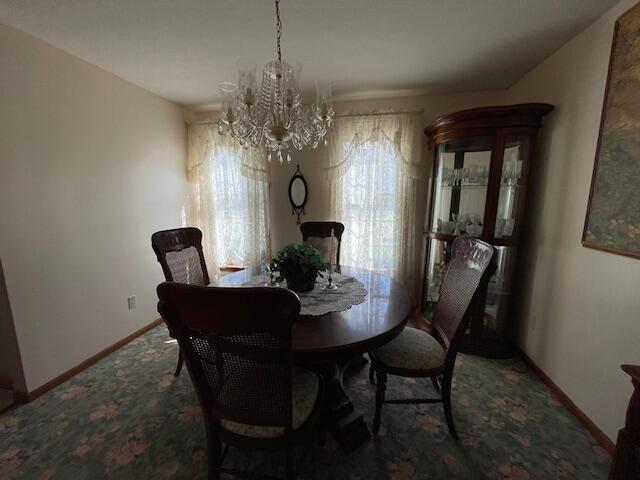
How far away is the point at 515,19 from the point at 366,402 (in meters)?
2.53

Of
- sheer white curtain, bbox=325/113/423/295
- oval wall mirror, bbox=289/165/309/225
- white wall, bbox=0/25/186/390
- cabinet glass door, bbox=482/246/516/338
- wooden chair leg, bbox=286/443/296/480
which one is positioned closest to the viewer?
wooden chair leg, bbox=286/443/296/480

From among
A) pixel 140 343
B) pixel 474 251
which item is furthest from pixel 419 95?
pixel 140 343

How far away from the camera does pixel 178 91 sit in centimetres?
268

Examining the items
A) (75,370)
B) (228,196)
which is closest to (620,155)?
(228,196)

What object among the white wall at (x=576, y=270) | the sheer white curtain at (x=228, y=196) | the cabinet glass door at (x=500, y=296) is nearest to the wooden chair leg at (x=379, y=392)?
the white wall at (x=576, y=270)

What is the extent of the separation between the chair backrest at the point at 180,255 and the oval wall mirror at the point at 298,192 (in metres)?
1.23

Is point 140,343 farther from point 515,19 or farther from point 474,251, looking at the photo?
point 515,19

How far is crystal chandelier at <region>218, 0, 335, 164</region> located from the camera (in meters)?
1.48

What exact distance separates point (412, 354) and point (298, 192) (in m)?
2.15

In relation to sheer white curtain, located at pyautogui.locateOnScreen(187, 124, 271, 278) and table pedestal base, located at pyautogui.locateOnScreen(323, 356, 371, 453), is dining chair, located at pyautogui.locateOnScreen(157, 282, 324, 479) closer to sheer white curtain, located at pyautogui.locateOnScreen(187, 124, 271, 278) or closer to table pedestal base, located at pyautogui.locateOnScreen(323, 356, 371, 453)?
table pedestal base, located at pyautogui.locateOnScreen(323, 356, 371, 453)

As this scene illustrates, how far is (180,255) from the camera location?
193cm

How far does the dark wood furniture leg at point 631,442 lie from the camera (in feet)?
2.71

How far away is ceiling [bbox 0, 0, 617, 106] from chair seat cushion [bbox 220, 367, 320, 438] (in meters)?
1.95

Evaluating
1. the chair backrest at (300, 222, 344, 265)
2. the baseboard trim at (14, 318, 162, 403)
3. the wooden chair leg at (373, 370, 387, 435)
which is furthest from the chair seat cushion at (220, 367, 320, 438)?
the baseboard trim at (14, 318, 162, 403)
